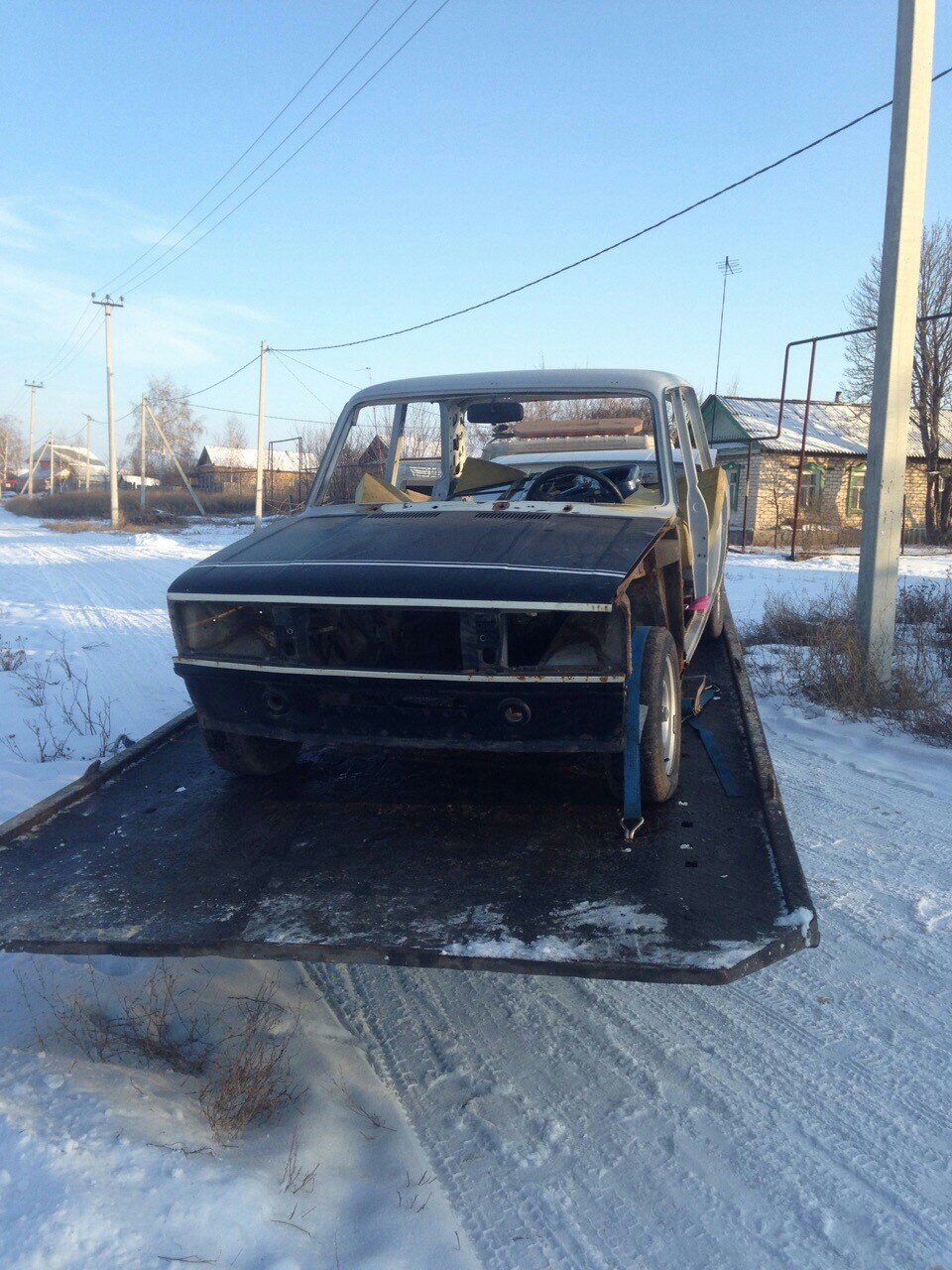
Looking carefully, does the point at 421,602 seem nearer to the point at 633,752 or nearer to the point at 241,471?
the point at 633,752

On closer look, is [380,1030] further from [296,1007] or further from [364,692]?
[364,692]

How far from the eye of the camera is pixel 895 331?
6.48 m

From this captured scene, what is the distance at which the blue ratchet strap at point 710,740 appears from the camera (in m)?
3.42

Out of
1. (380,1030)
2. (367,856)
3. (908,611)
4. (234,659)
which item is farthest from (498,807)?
(908,611)

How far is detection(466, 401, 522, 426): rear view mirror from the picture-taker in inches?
182

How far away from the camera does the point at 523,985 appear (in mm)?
3068

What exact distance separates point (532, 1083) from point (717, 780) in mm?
1372

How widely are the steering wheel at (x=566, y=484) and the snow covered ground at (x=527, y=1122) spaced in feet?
6.19

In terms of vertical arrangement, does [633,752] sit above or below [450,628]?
below

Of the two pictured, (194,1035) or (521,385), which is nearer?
(194,1035)

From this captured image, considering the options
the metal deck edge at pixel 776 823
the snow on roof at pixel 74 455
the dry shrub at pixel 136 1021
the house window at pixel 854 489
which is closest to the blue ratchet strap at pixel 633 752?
the metal deck edge at pixel 776 823

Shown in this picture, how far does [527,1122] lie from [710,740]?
1.90 m

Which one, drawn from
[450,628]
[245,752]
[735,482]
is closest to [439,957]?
[450,628]

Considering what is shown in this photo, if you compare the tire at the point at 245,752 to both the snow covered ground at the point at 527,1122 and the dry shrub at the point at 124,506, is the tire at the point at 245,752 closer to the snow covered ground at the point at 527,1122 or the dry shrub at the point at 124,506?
the snow covered ground at the point at 527,1122
